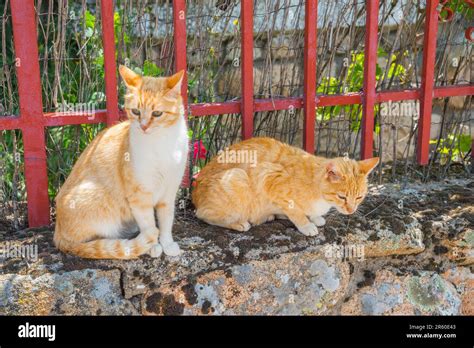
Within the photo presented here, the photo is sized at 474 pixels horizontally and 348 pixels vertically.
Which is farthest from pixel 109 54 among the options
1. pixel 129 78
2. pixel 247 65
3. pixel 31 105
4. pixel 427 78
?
pixel 427 78

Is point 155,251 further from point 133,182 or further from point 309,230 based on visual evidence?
point 309,230

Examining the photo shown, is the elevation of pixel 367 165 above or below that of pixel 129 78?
below

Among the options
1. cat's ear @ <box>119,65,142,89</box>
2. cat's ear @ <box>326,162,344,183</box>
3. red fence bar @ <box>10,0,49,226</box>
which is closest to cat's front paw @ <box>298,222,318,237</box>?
cat's ear @ <box>326,162,344,183</box>

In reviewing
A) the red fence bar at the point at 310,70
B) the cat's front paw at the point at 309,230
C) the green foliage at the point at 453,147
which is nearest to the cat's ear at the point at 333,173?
the cat's front paw at the point at 309,230

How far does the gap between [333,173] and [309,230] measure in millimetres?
383

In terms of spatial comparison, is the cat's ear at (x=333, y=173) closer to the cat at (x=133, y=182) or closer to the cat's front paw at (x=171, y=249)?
the cat at (x=133, y=182)

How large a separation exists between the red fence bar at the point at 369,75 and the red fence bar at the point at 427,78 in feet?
1.28

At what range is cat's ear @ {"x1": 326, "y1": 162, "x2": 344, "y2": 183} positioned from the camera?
3426 mm

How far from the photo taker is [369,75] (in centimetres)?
402

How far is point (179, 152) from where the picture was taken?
3215 mm

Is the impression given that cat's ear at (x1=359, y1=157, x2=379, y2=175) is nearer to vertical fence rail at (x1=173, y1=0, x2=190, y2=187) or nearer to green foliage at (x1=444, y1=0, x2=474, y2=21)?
vertical fence rail at (x1=173, y1=0, x2=190, y2=187)

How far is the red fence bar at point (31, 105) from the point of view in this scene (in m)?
3.27

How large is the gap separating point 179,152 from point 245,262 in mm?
718

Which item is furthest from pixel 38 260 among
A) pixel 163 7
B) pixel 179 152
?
pixel 163 7
